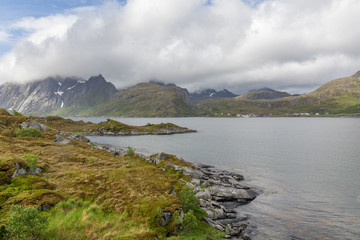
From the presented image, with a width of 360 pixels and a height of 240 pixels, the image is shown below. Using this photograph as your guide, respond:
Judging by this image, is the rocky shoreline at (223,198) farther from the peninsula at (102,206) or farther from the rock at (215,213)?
the peninsula at (102,206)

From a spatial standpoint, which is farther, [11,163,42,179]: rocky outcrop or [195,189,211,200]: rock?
[195,189,211,200]: rock

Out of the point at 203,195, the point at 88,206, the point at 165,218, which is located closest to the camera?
the point at 165,218

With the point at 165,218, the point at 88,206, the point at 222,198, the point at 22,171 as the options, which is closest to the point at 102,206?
the point at 88,206

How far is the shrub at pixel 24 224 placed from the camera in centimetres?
1417

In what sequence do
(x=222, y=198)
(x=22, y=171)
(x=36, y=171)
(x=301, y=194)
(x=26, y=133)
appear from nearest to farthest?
(x=22, y=171) → (x=36, y=171) → (x=222, y=198) → (x=301, y=194) → (x=26, y=133)

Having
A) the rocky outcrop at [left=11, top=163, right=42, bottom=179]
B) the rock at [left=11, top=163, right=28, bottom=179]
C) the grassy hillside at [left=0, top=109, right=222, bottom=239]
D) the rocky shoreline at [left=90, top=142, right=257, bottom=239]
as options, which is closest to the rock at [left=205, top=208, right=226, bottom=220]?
the rocky shoreline at [left=90, top=142, right=257, bottom=239]

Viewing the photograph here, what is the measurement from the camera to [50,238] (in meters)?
15.9

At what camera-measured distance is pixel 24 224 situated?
571 inches

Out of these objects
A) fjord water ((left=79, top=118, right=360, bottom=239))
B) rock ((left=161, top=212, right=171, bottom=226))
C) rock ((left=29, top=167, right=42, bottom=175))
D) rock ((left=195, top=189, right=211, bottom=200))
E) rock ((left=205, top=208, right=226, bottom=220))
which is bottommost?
fjord water ((left=79, top=118, right=360, bottom=239))

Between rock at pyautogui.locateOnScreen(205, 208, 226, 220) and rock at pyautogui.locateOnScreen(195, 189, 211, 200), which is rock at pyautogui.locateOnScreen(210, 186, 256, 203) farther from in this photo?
rock at pyautogui.locateOnScreen(205, 208, 226, 220)

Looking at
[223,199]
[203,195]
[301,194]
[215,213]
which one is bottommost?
[301,194]

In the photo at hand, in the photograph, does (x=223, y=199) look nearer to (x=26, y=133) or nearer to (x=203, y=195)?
(x=203, y=195)

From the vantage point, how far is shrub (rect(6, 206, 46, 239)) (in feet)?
46.5

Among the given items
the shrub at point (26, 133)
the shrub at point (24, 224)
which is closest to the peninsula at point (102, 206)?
the shrub at point (24, 224)
